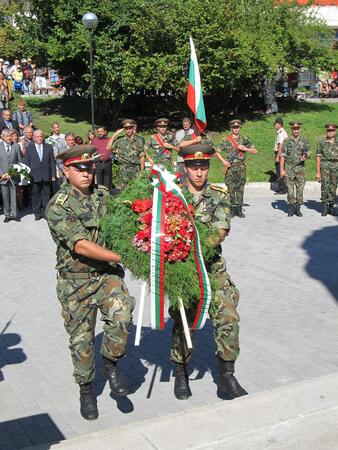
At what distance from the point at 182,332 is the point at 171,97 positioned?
21925 millimetres

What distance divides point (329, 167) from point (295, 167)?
0.71 metres

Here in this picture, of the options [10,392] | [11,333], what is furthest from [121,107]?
[10,392]

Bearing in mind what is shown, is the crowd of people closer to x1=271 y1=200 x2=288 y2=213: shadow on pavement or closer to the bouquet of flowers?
the bouquet of flowers

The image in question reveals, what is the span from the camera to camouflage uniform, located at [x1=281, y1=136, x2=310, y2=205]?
14.4 meters

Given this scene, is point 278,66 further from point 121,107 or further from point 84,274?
point 84,274

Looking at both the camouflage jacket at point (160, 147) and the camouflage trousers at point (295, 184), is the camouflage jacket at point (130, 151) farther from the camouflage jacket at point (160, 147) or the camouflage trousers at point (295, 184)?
the camouflage trousers at point (295, 184)

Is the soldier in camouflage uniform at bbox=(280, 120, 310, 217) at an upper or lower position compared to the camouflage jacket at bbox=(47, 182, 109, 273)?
lower

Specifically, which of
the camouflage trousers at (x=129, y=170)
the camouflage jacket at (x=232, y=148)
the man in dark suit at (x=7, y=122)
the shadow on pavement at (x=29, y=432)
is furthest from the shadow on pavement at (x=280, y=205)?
the shadow on pavement at (x=29, y=432)

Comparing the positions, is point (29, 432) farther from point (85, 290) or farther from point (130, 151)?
point (130, 151)

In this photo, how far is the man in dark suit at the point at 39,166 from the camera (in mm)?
14500

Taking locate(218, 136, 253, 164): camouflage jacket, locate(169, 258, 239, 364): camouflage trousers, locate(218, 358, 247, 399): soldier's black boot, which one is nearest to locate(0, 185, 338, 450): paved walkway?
locate(218, 358, 247, 399): soldier's black boot

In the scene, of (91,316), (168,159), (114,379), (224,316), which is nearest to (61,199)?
(91,316)

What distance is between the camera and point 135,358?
22.8ft

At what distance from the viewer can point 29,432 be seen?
5453 mm
